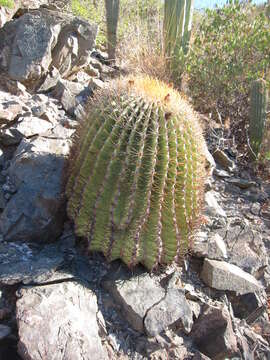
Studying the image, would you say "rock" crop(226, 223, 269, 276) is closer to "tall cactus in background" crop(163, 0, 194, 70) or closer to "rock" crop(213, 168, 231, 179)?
"rock" crop(213, 168, 231, 179)

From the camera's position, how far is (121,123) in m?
2.19

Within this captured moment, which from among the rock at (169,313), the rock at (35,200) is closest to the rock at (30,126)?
the rock at (35,200)

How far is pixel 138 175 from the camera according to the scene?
7.04 feet

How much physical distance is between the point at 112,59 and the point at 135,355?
4.15 metres

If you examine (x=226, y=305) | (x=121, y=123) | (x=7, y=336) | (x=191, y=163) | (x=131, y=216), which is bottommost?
(x=226, y=305)

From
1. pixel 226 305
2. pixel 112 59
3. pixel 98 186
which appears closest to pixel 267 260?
pixel 226 305

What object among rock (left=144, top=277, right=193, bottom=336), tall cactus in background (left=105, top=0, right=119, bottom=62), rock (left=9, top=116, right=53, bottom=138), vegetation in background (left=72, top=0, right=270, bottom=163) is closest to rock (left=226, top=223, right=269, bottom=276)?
rock (left=144, top=277, right=193, bottom=336)

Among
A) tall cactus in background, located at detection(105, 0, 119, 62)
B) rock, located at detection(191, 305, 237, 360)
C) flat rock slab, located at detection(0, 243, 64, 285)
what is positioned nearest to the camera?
flat rock slab, located at detection(0, 243, 64, 285)

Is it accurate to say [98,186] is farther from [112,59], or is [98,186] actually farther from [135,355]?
[112,59]

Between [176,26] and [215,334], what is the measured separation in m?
4.21

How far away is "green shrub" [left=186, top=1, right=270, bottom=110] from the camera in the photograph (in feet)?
15.8

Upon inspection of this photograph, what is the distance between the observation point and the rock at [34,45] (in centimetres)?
376

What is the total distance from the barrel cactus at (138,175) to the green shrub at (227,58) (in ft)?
8.72

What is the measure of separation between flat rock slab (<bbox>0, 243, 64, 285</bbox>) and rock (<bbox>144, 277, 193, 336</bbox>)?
0.62 metres
